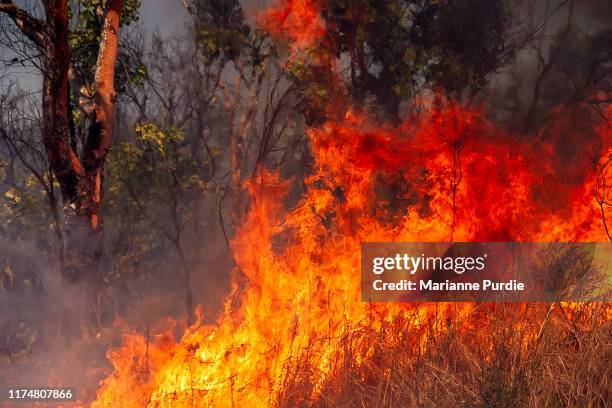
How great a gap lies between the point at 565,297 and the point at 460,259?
130 inches

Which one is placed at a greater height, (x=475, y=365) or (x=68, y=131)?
(x=68, y=131)

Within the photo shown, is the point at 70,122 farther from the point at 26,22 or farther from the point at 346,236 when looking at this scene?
the point at 346,236

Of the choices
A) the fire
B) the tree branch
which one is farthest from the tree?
the fire

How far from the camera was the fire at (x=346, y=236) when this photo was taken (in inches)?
215

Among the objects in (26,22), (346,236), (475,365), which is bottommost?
(475,365)

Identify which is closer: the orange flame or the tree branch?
the orange flame

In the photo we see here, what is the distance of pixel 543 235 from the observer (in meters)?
8.20

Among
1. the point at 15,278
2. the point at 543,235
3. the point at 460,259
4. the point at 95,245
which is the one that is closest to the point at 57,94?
the point at 95,245

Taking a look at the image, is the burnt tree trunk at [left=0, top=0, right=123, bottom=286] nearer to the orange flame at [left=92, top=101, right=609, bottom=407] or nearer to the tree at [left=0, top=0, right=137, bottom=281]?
the tree at [left=0, top=0, right=137, bottom=281]

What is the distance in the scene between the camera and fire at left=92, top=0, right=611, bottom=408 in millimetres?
5473

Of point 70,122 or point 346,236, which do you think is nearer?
point 70,122

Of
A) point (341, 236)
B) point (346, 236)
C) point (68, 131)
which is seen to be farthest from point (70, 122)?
point (341, 236)

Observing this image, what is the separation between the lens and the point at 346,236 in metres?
8.90

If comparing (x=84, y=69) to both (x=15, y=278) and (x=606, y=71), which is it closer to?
(x=15, y=278)
